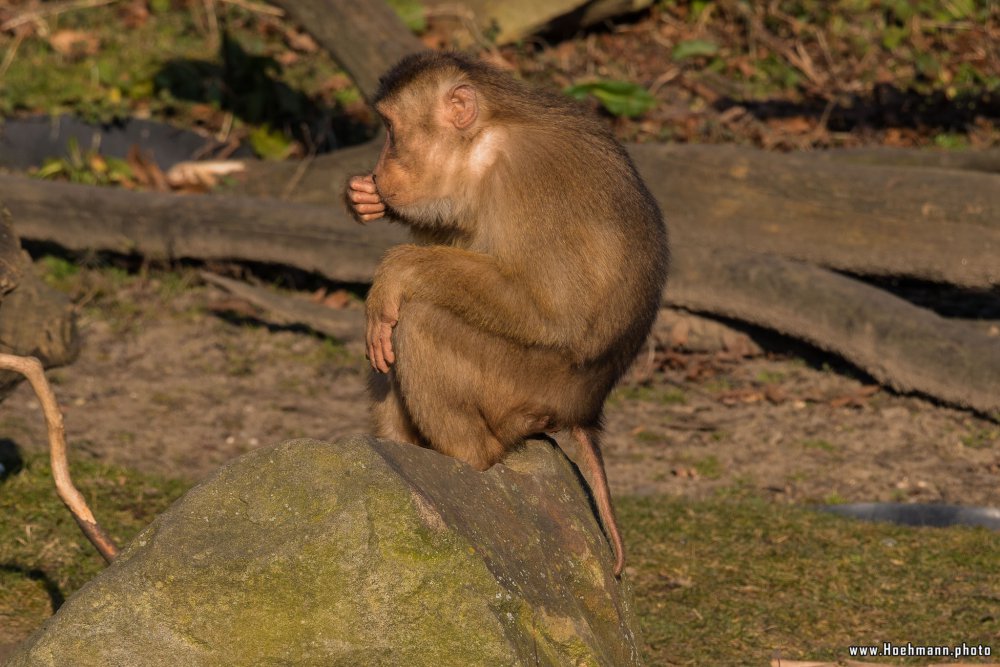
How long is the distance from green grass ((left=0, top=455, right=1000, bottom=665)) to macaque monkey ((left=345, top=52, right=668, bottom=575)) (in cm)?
120

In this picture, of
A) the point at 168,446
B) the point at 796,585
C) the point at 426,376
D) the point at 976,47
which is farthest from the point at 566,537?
the point at 976,47

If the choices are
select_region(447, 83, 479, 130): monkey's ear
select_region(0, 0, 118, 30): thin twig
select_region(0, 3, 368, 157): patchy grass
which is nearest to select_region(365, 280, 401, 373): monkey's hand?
select_region(447, 83, 479, 130): monkey's ear

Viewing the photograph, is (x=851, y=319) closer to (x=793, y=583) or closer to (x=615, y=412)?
(x=615, y=412)

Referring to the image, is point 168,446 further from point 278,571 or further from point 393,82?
point 278,571

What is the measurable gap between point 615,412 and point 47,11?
303 inches

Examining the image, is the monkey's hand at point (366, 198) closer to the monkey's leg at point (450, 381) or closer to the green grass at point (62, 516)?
the monkey's leg at point (450, 381)

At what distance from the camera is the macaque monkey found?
4379 millimetres

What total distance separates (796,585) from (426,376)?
2.36 m

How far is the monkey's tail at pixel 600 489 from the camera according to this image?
179 inches

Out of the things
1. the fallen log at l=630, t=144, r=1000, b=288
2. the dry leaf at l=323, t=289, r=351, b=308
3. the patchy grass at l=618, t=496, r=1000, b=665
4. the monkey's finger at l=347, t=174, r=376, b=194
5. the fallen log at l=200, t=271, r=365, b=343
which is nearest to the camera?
the monkey's finger at l=347, t=174, r=376, b=194

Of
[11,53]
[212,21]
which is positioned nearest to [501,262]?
[11,53]

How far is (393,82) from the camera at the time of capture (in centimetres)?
467

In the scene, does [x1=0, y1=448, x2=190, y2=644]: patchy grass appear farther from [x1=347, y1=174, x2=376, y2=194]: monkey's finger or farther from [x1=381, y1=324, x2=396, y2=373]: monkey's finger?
[x1=347, y1=174, x2=376, y2=194]: monkey's finger

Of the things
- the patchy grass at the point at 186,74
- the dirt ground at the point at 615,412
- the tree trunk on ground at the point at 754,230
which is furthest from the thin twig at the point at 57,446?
the patchy grass at the point at 186,74
